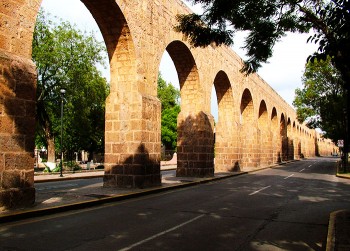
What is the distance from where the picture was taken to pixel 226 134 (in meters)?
25.1

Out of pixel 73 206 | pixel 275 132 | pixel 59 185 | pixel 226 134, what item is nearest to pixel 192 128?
pixel 226 134

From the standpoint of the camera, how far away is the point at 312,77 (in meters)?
37.8

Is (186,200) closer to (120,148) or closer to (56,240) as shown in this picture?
(120,148)

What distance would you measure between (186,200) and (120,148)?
354cm

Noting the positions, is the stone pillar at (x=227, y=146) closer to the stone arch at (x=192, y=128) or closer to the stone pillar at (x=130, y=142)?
the stone arch at (x=192, y=128)

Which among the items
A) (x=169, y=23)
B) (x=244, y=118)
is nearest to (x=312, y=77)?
(x=244, y=118)

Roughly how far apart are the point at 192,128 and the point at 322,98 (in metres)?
20.5

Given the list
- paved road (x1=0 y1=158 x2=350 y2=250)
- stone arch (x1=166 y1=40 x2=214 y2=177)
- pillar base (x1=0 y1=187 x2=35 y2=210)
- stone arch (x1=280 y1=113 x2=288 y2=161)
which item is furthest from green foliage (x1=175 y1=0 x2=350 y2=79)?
stone arch (x1=280 y1=113 x2=288 y2=161)

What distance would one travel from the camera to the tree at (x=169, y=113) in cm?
5844

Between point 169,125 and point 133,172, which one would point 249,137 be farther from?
point 169,125

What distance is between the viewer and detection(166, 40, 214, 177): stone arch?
18500 millimetres

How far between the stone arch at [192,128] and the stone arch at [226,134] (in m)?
5.84

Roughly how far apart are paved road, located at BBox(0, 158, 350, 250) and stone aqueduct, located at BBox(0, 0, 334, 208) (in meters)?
1.85

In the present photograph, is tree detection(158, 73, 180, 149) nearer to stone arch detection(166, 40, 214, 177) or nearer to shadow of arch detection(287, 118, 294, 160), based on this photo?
shadow of arch detection(287, 118, 294, 160)
